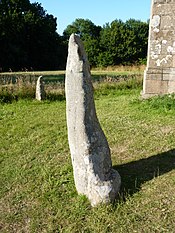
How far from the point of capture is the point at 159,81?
280 inches

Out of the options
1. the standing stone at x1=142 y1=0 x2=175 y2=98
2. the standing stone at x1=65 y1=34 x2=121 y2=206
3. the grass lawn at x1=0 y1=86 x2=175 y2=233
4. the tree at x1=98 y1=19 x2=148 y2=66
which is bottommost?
the grass lawn at x1=0 y1=86 x2=175 y2=233

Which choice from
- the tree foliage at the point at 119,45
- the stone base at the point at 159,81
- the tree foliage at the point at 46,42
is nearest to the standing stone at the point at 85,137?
the stone base at the point at 159,81

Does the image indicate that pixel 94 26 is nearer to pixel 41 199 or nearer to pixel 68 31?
pixel 68 31

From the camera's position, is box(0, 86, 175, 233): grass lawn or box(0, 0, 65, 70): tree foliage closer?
box(0, 86, 175, 233): grass lawn

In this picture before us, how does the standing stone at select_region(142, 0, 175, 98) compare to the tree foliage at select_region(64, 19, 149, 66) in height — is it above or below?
below

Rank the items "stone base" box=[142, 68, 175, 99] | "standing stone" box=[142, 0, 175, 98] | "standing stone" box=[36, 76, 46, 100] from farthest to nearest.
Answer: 1. "standing stone" box=[36, 76, 46, 100]
2. "stone base" box=[142, 68, 175, 99]
3. "standing stone" box=[142, 0, 175, 98]

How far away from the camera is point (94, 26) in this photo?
5694 centimetres

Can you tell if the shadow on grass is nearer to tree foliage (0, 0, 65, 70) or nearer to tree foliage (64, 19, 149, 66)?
tree foliage (0, 0, 65, 70)

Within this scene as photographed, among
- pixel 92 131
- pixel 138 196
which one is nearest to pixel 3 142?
pixel 92 131

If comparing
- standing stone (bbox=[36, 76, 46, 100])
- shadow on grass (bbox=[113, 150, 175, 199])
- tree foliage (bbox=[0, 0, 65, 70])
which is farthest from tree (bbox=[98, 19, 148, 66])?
shadow on grass (bbox=[113, 150, 175, 199])

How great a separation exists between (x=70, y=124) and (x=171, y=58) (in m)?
4.99

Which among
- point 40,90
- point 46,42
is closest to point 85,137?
point 40,90

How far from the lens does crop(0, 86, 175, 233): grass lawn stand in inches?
105

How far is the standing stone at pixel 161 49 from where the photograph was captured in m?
6.80
